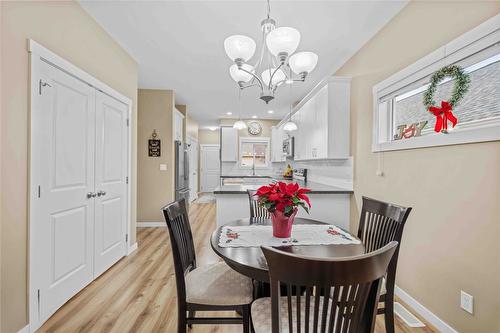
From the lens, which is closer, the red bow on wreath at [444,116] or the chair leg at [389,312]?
the chair leg at [389,312]

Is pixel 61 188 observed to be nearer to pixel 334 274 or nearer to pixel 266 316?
pixel 266 316

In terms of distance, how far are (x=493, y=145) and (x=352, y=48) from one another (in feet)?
6.89

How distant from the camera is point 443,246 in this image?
1.87 metres

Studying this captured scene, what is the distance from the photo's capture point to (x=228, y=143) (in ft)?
24.3

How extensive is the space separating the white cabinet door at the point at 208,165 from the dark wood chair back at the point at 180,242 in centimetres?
828

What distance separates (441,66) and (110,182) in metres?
3.35

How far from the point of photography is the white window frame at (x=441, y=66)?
152 cm

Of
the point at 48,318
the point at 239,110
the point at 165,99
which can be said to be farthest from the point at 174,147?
the point at 48,318

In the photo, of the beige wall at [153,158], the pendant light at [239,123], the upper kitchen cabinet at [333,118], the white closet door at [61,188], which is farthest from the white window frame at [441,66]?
the beige wall at [153,158]

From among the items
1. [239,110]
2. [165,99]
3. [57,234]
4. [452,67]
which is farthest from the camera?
[239,110]

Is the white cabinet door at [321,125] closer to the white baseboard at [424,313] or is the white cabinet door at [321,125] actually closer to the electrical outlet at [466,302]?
the white baseboard at [424,313]

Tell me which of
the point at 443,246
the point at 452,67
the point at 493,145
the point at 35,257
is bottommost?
the point at 35,257

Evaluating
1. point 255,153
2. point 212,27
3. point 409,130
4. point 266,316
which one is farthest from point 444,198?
point 255,153

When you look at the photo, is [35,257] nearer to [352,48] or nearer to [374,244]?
[374,244]
